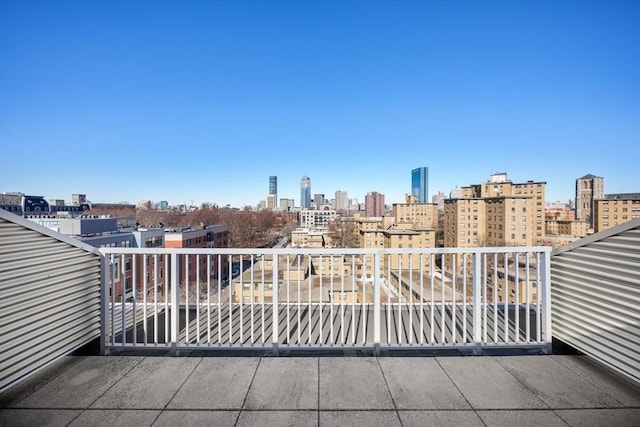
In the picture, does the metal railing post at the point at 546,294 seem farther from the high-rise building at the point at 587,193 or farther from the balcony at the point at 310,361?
the high-rise building at the point at 587,193

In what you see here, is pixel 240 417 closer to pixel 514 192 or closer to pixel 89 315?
pixel 89 315

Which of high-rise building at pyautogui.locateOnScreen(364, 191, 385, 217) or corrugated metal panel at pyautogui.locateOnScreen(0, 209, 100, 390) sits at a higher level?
high-rise building at pyautogui.locateOnScreen(364, 191, 385, 217)

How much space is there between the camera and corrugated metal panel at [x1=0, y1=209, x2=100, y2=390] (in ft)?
5.63

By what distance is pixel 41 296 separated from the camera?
6.28 ft

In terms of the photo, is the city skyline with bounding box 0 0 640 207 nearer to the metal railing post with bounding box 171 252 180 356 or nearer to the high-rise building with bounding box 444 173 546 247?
the metal railing post with bounding box 171 252 180 356

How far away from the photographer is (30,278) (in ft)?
6.09

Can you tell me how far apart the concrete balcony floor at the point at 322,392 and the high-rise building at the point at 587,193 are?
201 feet

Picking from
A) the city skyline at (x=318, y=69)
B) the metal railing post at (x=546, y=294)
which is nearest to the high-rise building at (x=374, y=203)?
the city skyline at (x=318, y=69)

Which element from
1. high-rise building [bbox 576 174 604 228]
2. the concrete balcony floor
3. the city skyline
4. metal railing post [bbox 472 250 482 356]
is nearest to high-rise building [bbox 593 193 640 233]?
the city skyline

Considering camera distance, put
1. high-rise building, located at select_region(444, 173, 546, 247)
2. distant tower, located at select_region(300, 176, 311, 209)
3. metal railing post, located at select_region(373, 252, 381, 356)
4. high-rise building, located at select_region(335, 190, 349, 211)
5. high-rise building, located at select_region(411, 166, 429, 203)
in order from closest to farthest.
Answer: metal railing post, located at select_region(373, 252, 381, 356) → high-rise building, located at select_region(444, 173, 546, 247) → high-rise building, located at select_region(335, 190, 349, 211) → distant tower, located at select_region(300, 176, 311, 209) → high-rise building, located at select_region(411, 166, 429, 203)

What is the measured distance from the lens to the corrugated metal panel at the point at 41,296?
5.63 ft

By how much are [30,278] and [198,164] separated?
3516 centimetres

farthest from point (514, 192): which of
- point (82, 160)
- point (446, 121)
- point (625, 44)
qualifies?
point (82, 160)

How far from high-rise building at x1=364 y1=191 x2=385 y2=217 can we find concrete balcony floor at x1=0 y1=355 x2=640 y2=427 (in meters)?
98.6
